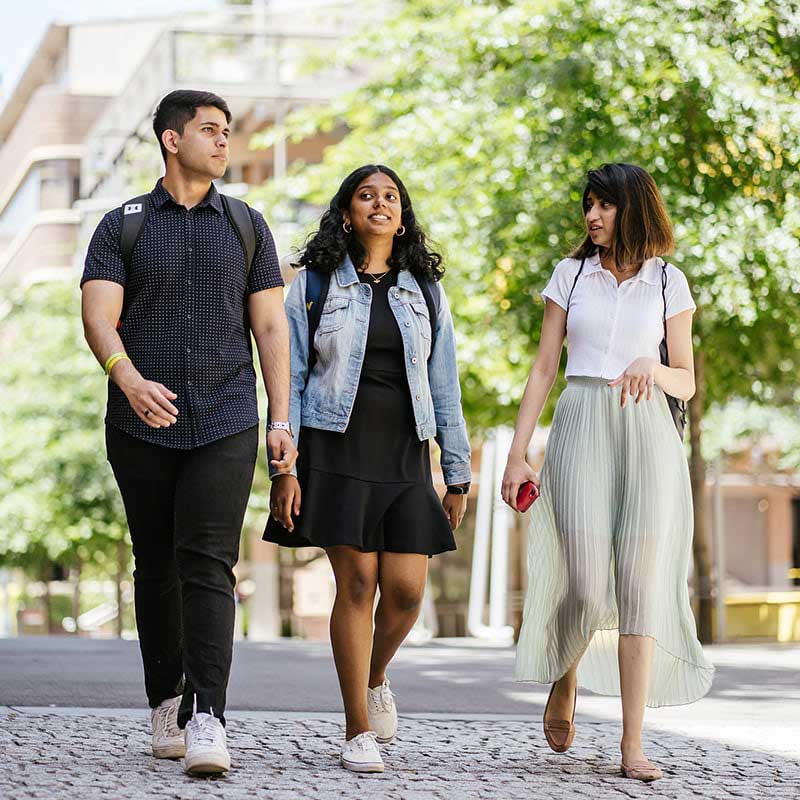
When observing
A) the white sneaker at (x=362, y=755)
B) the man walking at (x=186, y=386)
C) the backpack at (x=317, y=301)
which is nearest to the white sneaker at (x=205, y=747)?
the man walking at (x=186, y=386)

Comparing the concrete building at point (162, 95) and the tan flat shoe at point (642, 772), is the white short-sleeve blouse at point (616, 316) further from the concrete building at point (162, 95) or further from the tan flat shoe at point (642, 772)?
the concrete building at point (162, 95)

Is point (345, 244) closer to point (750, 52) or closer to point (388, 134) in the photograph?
point (750, 52)

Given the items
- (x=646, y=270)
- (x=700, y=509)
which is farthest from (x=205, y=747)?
(x=700, y=509)

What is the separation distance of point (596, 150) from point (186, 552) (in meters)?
10.8

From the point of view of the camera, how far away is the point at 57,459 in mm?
28312

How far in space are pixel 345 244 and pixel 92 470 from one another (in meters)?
22.5

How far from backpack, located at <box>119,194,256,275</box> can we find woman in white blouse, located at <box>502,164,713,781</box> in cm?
109

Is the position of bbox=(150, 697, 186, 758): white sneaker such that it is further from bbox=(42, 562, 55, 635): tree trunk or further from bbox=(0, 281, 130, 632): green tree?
bbox=(42, 562, 55, 635): tree trunk

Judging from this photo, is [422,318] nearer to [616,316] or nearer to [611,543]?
[616,316]

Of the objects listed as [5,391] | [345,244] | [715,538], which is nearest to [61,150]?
[5,391]

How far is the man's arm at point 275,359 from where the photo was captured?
5.86m

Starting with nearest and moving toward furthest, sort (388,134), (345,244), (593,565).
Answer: (593,565) → (345,244) → (388,134)

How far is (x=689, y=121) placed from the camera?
52.4 feet

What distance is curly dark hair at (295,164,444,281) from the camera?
20.8 ft
